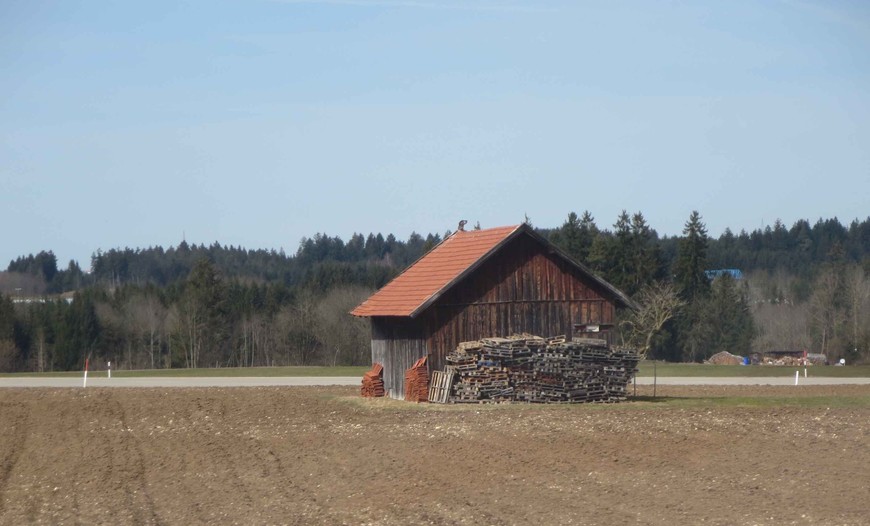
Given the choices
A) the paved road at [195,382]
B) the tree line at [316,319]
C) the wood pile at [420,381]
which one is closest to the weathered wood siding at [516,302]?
the wood pile at [420,381]

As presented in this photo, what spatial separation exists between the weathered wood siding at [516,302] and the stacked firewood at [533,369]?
0.87m

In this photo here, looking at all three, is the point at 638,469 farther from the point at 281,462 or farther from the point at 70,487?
the point at 70,487

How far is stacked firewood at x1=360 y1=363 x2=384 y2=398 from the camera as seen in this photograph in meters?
35.7

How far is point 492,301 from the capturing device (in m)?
33.3

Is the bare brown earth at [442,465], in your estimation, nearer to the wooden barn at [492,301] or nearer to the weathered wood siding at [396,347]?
the weathered wood siding at [396,347]

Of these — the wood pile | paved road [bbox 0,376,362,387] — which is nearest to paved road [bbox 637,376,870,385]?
paved road [bbox 0,376,362,387]

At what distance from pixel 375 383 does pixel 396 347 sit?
1.90 m

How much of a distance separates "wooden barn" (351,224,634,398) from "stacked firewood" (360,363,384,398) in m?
0.44

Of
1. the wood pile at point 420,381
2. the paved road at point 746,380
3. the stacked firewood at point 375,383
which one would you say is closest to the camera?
the wood pile at point 420,381

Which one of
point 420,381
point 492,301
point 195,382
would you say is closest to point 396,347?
point 420,381

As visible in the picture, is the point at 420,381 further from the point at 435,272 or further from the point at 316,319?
the point at 316,319

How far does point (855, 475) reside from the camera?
18016mm

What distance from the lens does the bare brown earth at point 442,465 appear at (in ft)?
52.0

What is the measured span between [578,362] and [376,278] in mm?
75471
